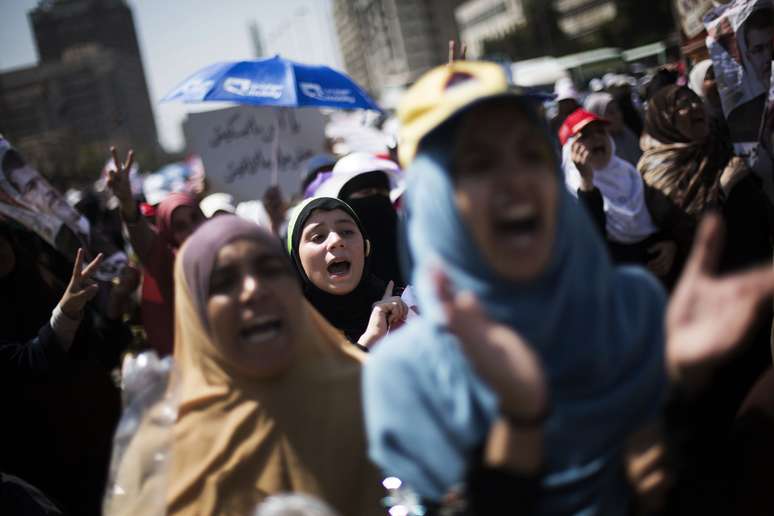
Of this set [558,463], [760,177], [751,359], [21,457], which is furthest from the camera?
[760,177]

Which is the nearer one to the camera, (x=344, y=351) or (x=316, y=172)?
(x=344, y=351)

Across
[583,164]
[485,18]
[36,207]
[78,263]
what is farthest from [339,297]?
[485,18]

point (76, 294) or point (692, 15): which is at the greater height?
point (692, 15)

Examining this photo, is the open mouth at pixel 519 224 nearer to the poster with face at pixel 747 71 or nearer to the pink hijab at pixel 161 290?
the poster with face at pixel 747 71

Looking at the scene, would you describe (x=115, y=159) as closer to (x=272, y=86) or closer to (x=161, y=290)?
(x=161, y=290)

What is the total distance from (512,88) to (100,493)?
2.87 metres

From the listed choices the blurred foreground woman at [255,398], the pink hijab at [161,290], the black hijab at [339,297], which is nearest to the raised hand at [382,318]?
the black hijab at [339,297]

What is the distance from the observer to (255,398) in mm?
1764

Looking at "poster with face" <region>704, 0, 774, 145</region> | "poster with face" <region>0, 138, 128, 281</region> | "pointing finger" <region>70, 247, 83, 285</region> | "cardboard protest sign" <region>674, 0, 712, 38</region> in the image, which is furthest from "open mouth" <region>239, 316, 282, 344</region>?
"cardboard protest sign" <region>674, 0, 712, 38</region>

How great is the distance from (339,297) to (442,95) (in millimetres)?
1710

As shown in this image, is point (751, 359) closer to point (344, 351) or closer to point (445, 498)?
point (344, 351)

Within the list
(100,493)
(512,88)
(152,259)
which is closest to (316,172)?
(152,259)

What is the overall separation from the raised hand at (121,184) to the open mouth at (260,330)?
2500mm

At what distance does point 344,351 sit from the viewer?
191cm
